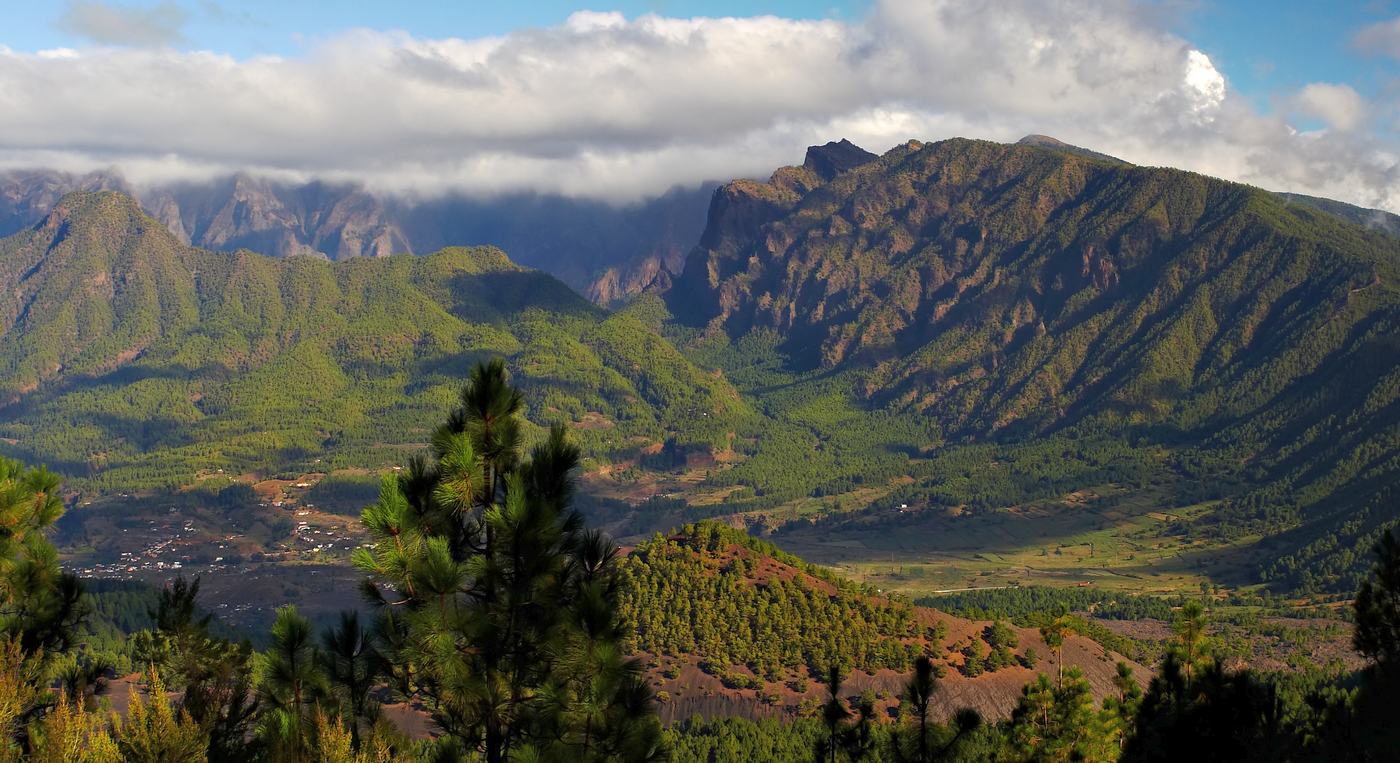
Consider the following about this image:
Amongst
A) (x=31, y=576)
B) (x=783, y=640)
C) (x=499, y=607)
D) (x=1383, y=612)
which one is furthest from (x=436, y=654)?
(x=783, y=640)

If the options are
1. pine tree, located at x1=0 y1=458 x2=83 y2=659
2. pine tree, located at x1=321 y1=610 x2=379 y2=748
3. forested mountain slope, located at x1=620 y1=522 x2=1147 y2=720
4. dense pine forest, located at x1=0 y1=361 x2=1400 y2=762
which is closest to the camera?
dense pine forest, located at x1=0 y1=361 x2=1400 y2=762

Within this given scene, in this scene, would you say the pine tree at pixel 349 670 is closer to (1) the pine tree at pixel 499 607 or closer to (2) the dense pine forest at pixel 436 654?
(2) the dense pine forest at pixel 436 654

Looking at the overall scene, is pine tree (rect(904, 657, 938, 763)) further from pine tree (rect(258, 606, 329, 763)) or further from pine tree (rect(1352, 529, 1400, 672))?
pine tree (rect(1352, 529, 1400, 672))

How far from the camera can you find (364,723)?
32.1 m

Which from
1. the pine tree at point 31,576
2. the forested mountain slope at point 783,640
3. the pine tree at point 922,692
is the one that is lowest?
the forested mountain slope at point 783,640

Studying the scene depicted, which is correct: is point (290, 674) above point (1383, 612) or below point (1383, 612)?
above

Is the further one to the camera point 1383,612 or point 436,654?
point 1383,612

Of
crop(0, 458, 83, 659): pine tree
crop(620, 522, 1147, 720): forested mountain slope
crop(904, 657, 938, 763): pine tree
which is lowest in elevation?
crop(620, 522, 1147, 720): forested mountain slope

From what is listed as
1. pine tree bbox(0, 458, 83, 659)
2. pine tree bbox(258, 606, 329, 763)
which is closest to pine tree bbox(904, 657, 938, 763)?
pine tree bbox(258, 606, 329, 763)

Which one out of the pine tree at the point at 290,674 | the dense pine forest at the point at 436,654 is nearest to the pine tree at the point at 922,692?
the dense pine forest at the point at 436,654

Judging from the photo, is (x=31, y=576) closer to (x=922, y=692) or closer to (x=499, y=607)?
(x=499, y=607)

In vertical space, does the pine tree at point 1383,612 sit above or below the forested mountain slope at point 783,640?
above

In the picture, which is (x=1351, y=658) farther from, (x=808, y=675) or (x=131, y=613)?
(x=131, y=613)

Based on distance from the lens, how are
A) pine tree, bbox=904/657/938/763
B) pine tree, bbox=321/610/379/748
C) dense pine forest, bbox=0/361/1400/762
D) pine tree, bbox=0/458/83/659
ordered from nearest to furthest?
dense pine forest, bbox=0/361/1400/762 < pine tree, bbox=321/610/379/748 < pine tree, bbox=904/657/938/763 < pine tree, bbox=0/458/83/659
